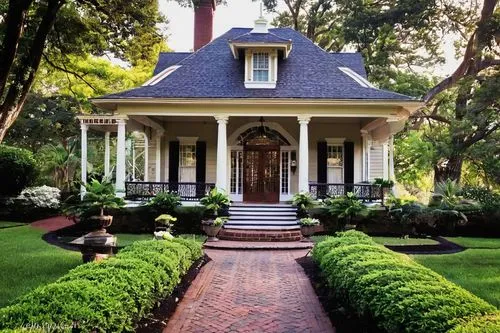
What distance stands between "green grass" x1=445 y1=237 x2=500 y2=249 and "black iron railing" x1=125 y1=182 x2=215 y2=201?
8607mm

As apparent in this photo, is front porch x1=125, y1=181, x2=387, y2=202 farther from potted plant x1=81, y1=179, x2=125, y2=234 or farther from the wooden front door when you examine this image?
potted plant x1=81, y1=179, x2=125, y2=234

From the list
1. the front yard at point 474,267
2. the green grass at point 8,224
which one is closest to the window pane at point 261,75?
the front yard at point 474,267

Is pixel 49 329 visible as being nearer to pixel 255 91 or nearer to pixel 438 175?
pixel 255 91

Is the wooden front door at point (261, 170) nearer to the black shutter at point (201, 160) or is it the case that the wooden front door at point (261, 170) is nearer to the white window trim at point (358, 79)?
the black shutter at point (201, 160)

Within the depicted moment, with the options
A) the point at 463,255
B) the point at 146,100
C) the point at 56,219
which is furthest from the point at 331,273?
the point at 56,219

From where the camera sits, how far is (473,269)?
9.47m

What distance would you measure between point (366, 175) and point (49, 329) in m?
17.4

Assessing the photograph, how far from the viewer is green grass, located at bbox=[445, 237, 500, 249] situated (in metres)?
13.2

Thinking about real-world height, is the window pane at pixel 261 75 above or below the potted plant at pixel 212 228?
→ above

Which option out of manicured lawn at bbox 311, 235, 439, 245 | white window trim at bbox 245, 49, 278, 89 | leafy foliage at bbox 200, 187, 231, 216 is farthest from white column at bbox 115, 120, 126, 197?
manicured lawn at bbox 311, 235, 439, 245

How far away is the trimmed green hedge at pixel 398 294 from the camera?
409 cm

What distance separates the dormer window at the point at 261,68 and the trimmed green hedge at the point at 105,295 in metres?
12.0

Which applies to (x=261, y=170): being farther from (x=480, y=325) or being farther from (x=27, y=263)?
(x=480, y=325)

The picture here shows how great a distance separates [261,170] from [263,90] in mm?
3642
